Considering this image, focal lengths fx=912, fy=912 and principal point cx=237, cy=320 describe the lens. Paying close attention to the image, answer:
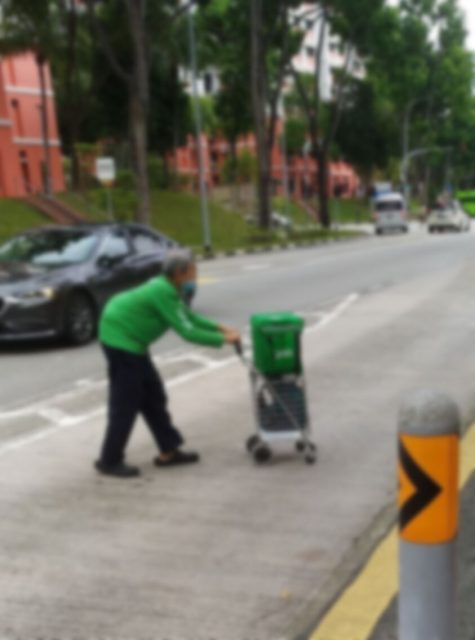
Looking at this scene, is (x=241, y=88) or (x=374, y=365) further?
(x=241, y=88)

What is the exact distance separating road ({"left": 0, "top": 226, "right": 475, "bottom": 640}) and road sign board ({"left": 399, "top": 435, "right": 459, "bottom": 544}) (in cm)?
101

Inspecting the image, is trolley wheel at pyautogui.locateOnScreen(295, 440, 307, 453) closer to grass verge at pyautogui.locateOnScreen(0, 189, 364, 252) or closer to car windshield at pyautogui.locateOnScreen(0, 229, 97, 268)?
car windshield at pyautogui.locateOnScreen(0, 229, 97, 268)

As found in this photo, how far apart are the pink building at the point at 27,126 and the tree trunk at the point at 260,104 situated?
1130 cm

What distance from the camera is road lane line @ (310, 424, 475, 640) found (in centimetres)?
362

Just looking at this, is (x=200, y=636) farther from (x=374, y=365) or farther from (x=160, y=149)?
(x=160, y=149)

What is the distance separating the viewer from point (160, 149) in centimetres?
5225

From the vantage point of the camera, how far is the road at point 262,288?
9148mm

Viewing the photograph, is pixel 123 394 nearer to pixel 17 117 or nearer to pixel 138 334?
pixel 138 334

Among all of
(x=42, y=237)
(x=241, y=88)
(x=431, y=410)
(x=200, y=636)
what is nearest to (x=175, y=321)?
(x=200, y=636)

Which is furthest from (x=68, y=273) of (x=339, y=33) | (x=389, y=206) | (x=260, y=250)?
(x=389, y=206)

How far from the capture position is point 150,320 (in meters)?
5.64

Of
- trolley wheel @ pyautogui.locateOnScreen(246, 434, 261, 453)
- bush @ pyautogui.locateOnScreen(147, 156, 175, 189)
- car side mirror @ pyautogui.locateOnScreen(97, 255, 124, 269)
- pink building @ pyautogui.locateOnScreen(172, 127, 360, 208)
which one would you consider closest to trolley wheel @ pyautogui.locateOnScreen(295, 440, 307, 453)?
trolley wheel @ pyautogui.locateOnScreen(246, 434, 261, 453)

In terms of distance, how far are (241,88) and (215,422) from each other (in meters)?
50.3

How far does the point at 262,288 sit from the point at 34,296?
7.67m
